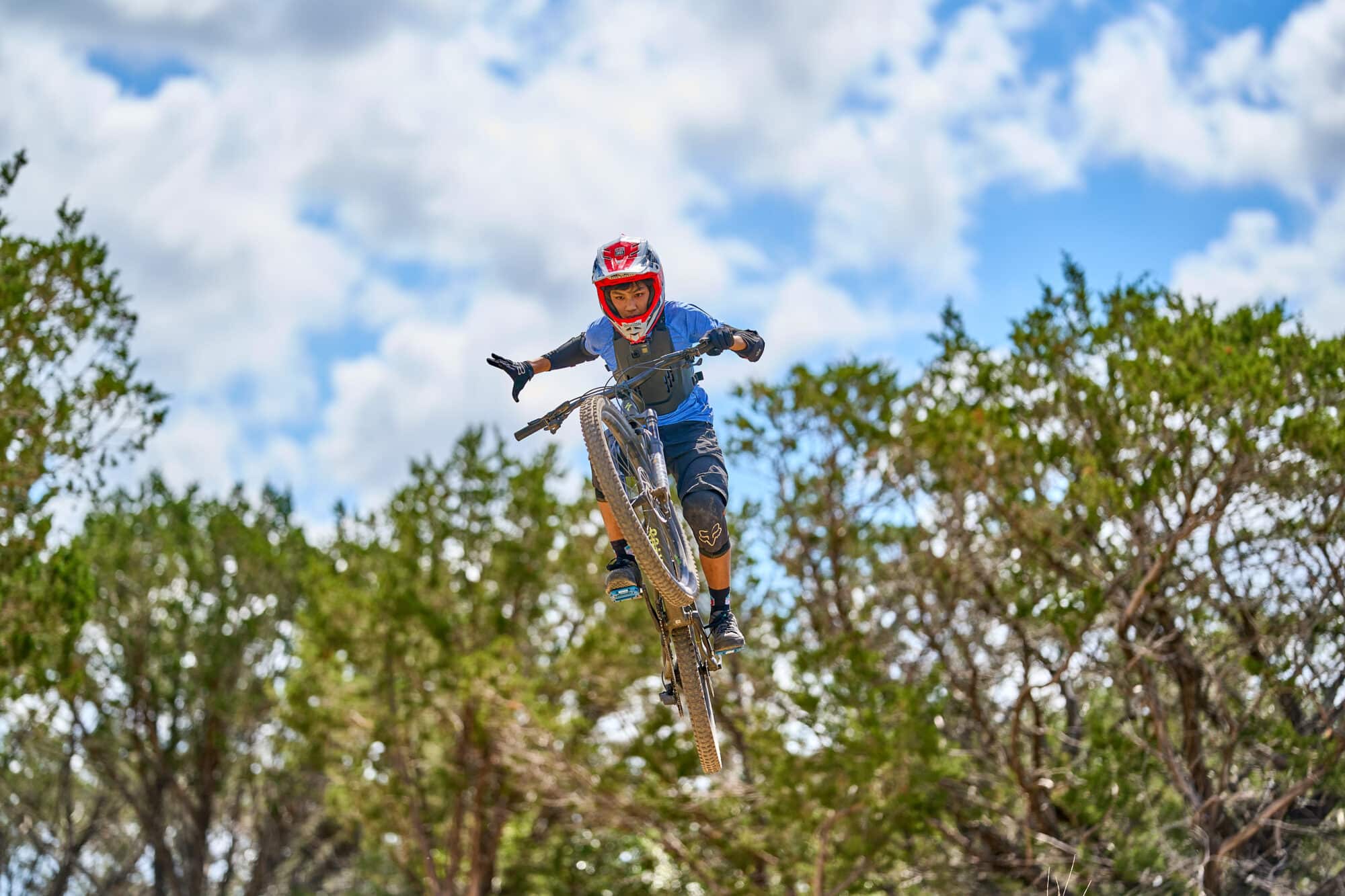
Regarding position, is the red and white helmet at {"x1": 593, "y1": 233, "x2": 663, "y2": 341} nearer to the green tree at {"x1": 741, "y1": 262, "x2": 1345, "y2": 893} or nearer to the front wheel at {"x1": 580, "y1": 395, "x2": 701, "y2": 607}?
the front wheel at {"x1": 580, "y1": 395, "x2": 701, "y2": 607}

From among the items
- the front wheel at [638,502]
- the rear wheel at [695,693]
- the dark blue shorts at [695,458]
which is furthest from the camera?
the dark blue shorts at [695,458]

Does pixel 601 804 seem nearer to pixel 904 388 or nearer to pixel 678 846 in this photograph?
pixel 678 846

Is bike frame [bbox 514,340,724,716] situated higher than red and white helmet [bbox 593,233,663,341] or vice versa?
red and white helmet [bbox 593,233,663,341]

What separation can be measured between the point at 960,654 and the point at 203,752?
60.8ft

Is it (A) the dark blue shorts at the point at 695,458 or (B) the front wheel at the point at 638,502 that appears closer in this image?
(B) the front wheel at the point at 638,502

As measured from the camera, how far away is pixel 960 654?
17109 millimetres

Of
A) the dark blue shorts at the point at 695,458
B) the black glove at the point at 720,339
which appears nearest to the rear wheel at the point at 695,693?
the dark blue shorts at the point at 695,458

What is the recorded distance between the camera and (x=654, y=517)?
17.9 ft

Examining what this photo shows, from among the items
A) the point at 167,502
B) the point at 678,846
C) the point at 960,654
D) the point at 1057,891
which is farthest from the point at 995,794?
the point at 167,502

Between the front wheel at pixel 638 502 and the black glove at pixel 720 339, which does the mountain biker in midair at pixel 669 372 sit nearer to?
the black glove at pixel 720 339

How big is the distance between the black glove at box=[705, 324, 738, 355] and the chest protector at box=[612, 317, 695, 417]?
263mm

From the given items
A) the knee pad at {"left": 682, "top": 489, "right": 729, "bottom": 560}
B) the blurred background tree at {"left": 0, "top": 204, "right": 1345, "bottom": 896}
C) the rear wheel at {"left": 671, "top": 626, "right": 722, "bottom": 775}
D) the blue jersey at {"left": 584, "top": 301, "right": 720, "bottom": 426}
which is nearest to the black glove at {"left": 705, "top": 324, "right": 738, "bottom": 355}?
the blue jersey at {"left": 584, "top": 301, "right": 720, "bottom": 426}

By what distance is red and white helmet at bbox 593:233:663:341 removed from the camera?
17.7 feet

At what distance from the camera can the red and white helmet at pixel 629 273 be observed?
5383mm
